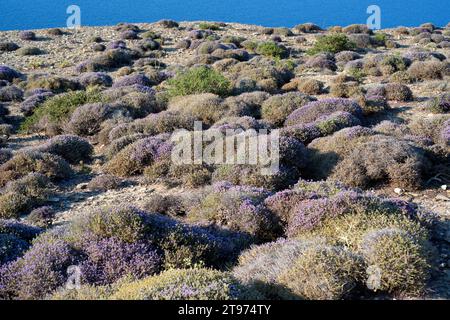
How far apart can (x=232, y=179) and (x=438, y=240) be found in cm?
392

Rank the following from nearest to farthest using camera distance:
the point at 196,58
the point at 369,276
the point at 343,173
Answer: the point at 369,276 → the point at 343,173 → the point at 196,58

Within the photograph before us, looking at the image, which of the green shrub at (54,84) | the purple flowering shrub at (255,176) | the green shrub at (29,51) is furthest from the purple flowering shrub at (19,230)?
the green shrub at (29,51)

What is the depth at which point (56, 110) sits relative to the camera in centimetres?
1535

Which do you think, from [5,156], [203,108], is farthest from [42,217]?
[203,108]

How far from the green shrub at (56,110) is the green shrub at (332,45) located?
47.8 feet

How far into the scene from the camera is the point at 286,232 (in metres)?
6.62

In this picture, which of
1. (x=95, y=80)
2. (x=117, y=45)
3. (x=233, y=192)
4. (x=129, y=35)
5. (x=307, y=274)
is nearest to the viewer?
(x=307, y=274)

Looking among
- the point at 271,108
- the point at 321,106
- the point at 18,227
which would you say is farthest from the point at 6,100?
the point at 18,227

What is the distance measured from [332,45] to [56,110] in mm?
17086

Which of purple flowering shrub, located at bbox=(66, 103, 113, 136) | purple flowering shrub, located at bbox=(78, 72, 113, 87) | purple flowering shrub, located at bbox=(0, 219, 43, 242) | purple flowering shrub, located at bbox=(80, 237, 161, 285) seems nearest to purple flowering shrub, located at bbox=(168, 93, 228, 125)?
purple flowering shrub, located at bbox=(66, 103, 113, 136)

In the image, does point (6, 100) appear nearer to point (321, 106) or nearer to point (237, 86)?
point (237, 86)

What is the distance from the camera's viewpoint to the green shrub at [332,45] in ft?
88.1

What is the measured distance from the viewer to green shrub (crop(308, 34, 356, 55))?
26844mm

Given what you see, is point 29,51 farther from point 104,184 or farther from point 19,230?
point 19,230
